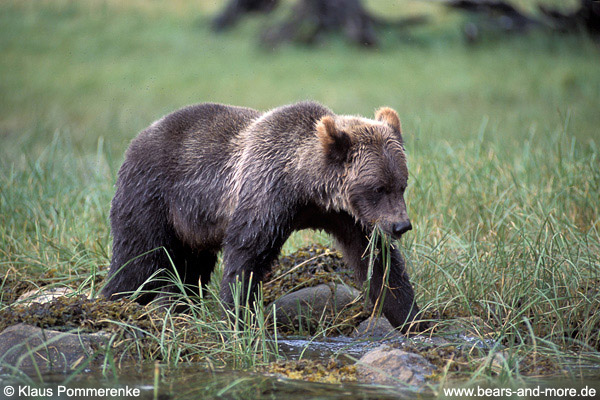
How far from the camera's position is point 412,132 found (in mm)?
8227

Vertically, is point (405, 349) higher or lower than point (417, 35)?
lower

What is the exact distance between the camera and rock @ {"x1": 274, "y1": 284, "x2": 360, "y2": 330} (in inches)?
229

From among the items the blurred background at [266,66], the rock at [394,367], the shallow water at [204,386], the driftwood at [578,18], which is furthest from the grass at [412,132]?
the rock at [394,367]

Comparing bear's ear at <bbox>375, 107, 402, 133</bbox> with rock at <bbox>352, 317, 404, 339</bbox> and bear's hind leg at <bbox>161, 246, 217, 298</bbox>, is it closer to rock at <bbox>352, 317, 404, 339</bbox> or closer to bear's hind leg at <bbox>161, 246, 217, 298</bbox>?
rock at <bbox>352, 317, 404, 339</bbox>

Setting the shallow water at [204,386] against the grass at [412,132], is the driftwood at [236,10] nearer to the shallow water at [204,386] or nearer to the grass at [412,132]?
the grass at [412,132]

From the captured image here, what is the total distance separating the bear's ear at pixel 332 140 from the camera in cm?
501

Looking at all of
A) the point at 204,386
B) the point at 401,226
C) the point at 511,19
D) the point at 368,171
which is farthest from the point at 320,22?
the point at 204,386

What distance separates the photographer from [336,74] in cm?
1722

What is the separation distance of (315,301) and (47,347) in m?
2.19

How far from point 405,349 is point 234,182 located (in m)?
1.80

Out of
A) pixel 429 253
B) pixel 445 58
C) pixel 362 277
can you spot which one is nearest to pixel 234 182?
pixel 362 277

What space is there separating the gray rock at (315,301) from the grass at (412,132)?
1.95 ft

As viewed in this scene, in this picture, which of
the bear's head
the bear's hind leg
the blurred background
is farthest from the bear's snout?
the blurred background

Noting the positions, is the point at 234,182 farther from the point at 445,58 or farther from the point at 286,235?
the point at 445,58
